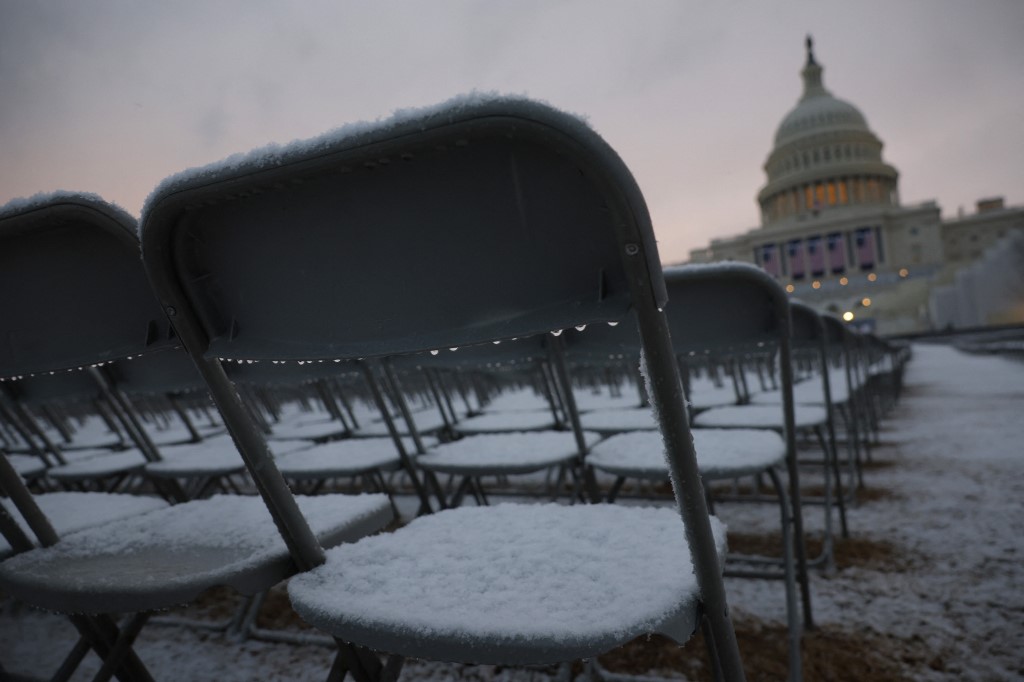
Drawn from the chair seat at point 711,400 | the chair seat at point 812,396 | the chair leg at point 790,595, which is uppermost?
the chair seat at point 812,396

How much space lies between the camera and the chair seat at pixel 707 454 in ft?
4.11

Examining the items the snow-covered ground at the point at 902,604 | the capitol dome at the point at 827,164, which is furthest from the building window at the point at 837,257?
the snow-covered ground at the point at 902,604

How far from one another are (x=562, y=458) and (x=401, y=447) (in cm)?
51

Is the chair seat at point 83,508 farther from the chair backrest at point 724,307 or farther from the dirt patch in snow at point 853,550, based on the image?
the dirt patch in snow at point 853,550

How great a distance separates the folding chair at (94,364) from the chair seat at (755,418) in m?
1.51

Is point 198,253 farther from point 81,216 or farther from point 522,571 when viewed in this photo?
point 522,571

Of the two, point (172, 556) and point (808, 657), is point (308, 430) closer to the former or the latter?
point (172, 556)

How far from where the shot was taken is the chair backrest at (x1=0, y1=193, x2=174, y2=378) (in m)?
0.69

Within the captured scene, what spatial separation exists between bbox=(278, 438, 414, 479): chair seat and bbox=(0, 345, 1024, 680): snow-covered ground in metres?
0.55

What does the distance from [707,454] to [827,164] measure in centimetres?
6339

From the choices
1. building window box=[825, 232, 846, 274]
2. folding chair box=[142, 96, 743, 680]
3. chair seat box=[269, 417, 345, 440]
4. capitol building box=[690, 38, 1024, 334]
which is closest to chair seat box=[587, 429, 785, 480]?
folding chair box=[142, 96, 743, 680]

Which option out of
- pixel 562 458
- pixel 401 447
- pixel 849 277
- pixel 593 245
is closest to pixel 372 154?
pixel 593 245

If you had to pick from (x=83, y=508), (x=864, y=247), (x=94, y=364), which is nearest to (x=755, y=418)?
(x=94, y=364)

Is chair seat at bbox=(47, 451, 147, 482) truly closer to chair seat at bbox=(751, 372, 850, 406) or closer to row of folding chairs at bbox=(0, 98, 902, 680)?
row of folding chairs at bbox=(0, 98, 902, 680)
